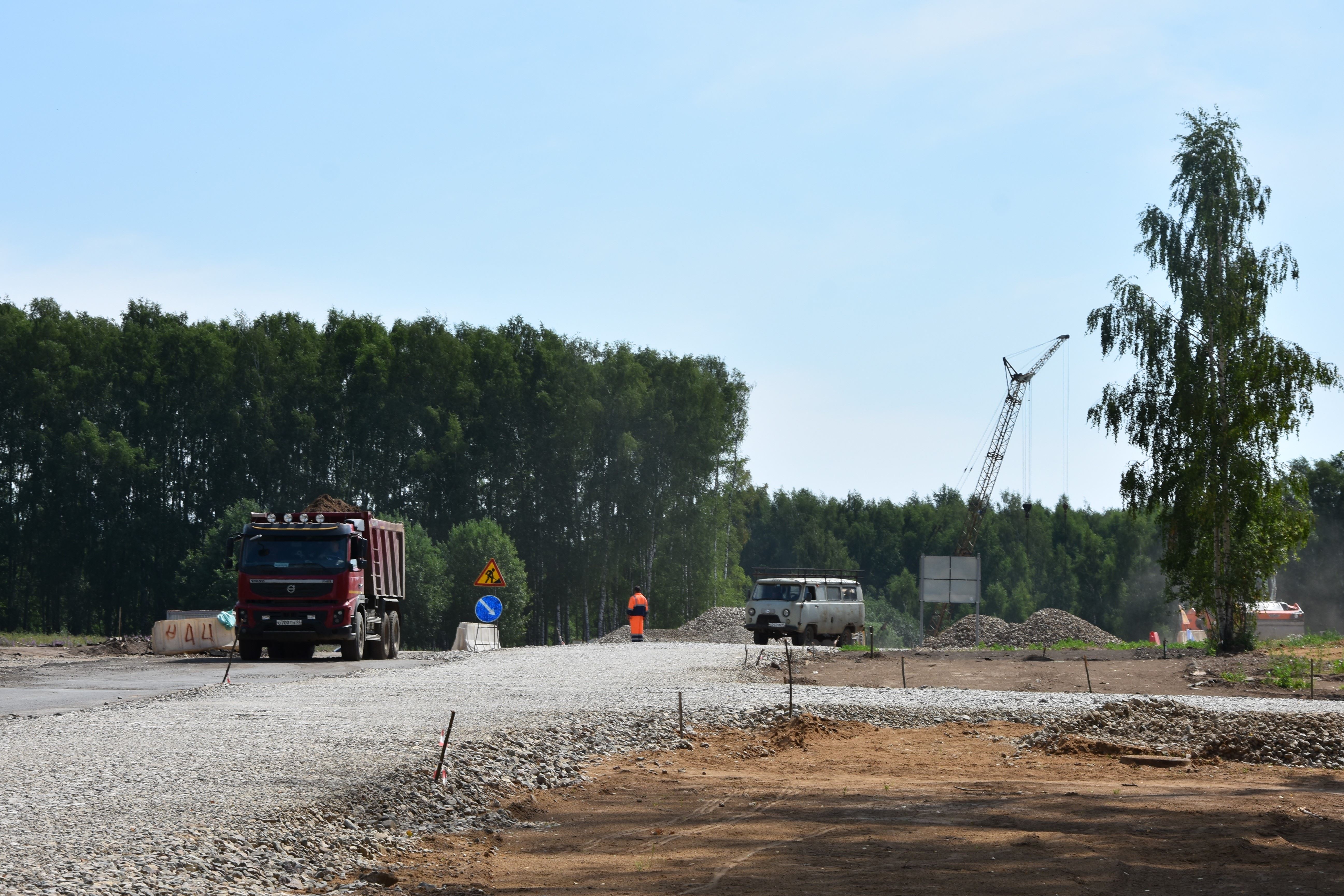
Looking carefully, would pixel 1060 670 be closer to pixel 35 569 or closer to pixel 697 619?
pixel 697 619

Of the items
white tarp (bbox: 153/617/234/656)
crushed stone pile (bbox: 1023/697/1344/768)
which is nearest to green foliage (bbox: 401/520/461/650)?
white tarp (bbox: 153/617/234/656)

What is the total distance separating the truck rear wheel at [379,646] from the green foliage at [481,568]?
118 ft

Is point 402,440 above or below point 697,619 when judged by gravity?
above

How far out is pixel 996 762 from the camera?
49.4 feet

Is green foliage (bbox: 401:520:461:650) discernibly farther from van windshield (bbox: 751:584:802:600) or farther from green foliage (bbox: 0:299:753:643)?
van windshield (bbox: 751:584:802:600)

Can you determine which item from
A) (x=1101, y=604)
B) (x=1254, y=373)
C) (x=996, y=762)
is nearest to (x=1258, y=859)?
(x=996, y=762)

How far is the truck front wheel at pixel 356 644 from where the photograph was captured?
28266mm

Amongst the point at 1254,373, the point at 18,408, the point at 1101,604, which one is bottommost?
the point at 1101,604

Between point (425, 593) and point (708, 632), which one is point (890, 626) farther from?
point (425, 593)

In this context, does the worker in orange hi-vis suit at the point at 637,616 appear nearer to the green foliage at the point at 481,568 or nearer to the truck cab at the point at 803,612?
the truck cab at the point at 803,612

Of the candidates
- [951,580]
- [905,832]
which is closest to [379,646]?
[951,580]

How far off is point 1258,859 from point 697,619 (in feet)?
148

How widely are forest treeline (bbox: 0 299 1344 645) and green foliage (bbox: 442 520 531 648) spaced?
0.13 meters

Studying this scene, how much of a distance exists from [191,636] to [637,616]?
49.4ft
